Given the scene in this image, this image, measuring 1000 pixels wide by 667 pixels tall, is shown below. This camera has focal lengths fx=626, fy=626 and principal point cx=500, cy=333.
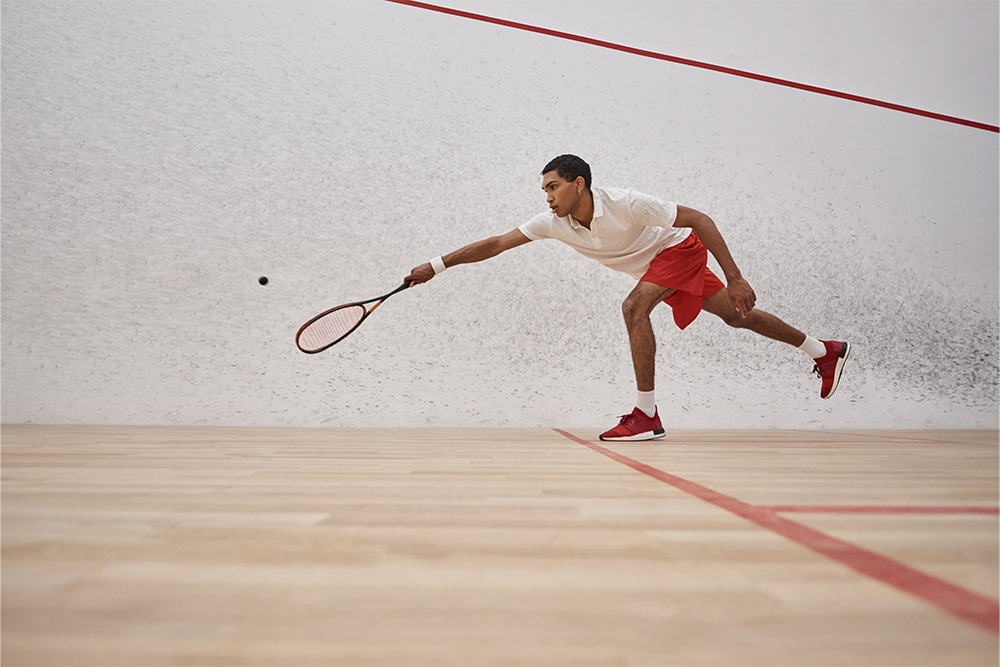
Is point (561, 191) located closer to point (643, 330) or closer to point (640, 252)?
point (640, 252)

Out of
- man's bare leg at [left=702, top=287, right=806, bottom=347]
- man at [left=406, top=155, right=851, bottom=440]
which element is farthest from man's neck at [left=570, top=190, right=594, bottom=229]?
man's bare leg at [left=702, top=287, right=806, bottom=347]

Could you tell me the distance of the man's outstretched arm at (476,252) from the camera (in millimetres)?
1669

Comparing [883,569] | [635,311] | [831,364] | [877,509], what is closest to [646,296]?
[635,311]

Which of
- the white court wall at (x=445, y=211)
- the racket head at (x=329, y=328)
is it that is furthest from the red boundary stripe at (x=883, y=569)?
the white court wall at (x=445, y=211)

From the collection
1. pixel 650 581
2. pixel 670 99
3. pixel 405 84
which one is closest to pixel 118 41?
pixel 405 84

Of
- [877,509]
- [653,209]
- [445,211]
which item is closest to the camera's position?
[877,509]

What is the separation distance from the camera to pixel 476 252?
1.69m

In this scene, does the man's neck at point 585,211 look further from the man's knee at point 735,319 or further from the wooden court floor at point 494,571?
the wooden court floor at point 494,571

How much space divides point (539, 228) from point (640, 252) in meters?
0.28

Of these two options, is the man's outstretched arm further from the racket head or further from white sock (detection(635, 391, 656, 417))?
white sock (detection(635, 391, 656, 417))

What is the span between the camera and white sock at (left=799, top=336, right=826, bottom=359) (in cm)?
191

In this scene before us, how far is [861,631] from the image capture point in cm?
31

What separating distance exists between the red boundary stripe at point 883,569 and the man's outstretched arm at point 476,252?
3.64 ft

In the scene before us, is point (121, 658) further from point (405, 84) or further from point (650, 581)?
point (405, 84)
